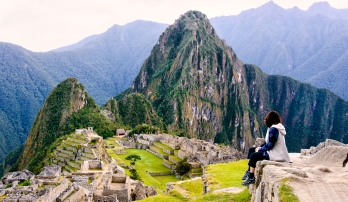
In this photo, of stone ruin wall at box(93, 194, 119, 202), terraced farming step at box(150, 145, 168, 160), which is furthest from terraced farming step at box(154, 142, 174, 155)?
stone ruin wall at box(93, 194, 119, 202)

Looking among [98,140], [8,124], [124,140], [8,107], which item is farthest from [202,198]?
[8,107]

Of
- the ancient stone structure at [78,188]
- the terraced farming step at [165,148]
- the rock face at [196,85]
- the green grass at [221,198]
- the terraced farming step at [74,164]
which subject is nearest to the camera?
the green grass at [221,198]

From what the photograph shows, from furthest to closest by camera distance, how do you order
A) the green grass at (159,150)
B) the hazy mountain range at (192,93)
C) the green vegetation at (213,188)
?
the hazy mountain range at (192,93)
the green grass at (159,150)
the green vegetation at (213,188)

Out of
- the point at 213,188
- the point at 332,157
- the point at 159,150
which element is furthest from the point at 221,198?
the point at 159,150

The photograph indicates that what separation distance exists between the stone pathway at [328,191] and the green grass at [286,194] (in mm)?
364

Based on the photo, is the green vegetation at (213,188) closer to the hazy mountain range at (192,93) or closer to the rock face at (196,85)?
the hazy mountain range at (192,93)

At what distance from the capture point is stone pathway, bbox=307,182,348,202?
605 cm

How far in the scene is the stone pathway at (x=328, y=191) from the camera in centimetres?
605

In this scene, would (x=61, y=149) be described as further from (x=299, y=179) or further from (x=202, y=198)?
(x=299, y=179)

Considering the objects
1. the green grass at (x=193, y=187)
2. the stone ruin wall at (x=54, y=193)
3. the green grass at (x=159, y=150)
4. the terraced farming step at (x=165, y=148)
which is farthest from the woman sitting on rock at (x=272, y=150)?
the terraced farming step at (x=165, y=148)

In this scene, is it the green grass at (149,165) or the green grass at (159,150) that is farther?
the green grass at (159,150)

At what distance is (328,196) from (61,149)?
124ft

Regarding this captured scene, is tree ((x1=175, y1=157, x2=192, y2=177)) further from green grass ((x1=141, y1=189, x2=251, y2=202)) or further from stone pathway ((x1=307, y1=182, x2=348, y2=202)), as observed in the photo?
stone pathway ((x1=307, y1=182, x2=348, y2=202))

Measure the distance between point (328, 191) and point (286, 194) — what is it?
0.84 meters
